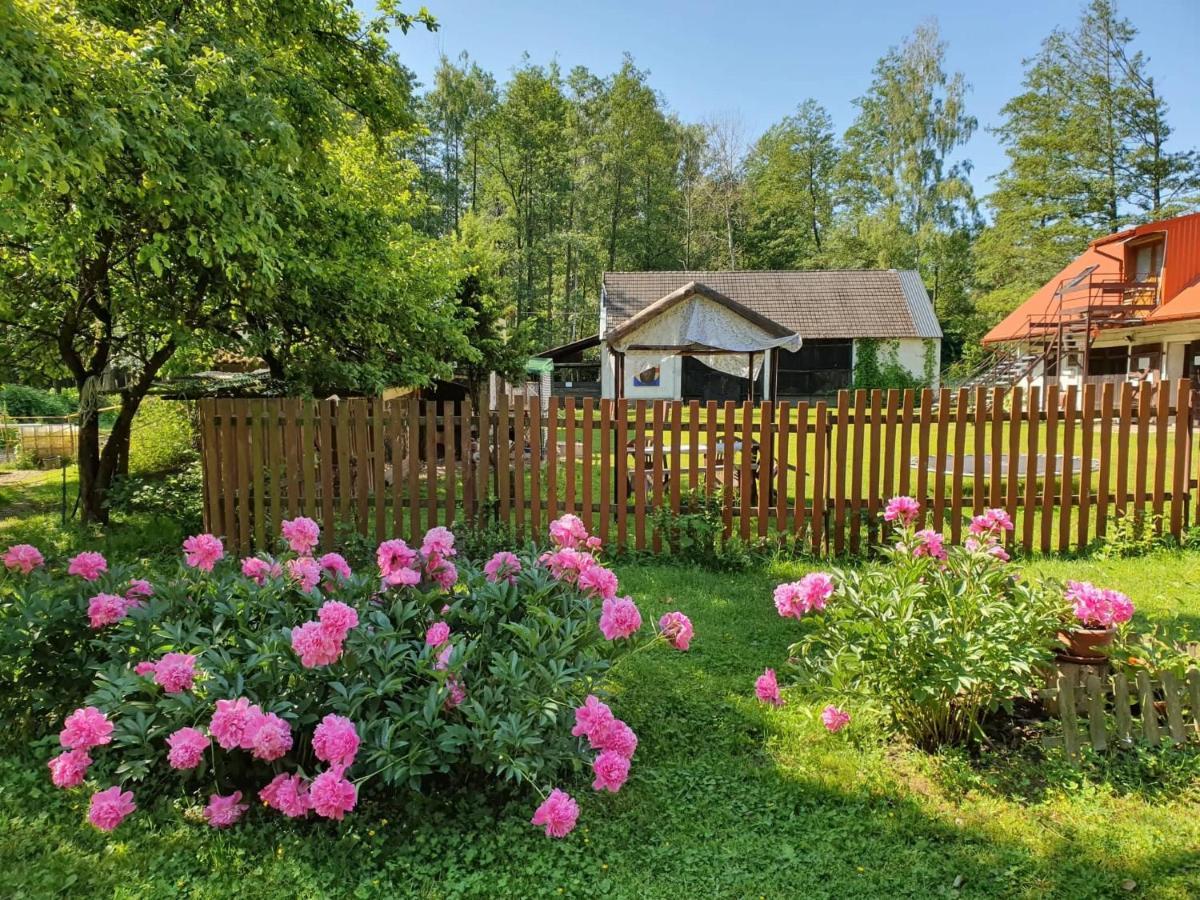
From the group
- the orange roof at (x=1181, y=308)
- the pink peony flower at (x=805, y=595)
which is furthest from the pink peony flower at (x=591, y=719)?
the orange roof at (x=1181, y=308)

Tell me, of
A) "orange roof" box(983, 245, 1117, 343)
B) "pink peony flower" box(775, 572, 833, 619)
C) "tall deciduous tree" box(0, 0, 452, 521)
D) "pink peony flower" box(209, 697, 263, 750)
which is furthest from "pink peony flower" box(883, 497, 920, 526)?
"orange roof" box(983, 245, 1117, 343)

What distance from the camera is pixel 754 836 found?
8.45ft

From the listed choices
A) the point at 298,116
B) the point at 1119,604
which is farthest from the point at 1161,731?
the point at 298,116

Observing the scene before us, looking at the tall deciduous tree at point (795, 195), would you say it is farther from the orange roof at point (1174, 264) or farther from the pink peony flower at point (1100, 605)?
the pink peony flower at point (1100, 605)

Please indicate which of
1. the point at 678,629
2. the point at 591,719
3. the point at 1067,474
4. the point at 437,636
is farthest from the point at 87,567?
the point at 1067,474

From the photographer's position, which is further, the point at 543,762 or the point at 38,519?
the point at 38,519

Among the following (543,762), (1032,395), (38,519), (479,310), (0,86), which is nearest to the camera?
(543,762)

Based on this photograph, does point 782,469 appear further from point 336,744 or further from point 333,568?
point 336,744

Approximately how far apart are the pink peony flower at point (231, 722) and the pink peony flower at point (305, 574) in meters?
0.68

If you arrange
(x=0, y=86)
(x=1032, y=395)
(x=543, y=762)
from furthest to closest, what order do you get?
(x=1032, y=395) → (x=0, y=86) → (x=543, y=762)

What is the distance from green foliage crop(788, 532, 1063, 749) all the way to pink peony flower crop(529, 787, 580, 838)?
1.38 meters

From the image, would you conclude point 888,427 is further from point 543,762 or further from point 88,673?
point 88,673

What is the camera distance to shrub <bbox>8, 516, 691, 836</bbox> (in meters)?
2.38

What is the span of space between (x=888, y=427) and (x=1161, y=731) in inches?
135
